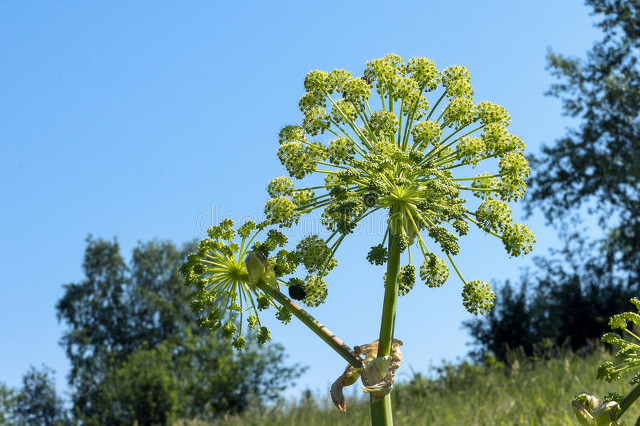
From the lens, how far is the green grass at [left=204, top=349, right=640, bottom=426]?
789 centimetres

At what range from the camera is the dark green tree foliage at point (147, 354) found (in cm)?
3212

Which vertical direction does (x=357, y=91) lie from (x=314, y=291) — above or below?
above

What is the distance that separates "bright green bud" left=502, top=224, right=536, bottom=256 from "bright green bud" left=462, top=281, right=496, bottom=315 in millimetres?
240

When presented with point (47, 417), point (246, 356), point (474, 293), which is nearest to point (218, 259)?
point (474, 293)

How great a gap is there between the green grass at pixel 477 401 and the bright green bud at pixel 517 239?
11.9 feet

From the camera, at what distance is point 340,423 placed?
960 cm

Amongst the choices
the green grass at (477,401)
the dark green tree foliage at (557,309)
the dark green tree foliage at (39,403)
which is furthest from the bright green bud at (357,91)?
the dark green tree foliage at (39,403)

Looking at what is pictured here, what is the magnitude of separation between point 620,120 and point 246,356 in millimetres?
20875

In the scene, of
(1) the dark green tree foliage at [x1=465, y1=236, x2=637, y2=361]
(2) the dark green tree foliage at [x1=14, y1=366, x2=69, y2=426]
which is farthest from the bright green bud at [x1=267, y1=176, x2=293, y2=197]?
(2) the dark green tree foliage at [x1=14, y1=366, x2=69, y2=426]

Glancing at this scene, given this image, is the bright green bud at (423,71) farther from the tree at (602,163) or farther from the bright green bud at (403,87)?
the tree at (602,163)

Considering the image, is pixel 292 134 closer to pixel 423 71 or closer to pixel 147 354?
pixel 423 71

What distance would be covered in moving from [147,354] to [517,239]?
3293cm

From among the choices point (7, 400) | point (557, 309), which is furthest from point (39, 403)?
point (557, 309)

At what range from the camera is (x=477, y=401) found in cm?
962
